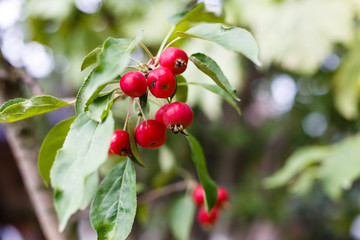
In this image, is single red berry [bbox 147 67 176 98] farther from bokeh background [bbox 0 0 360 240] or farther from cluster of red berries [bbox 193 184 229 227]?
cluster of red berries [bbox 193 184 229 227]

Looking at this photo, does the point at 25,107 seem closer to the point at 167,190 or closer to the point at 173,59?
the point at 173,59

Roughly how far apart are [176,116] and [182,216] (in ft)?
2.06

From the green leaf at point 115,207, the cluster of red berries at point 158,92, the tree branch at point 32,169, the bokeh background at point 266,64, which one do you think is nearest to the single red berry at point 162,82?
the cluster of red berries at point 158,92

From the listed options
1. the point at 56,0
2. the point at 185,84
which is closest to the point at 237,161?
the point at 56,0

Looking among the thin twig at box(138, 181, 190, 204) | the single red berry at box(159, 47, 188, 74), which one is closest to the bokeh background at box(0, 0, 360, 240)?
the thin twig at box(138, 181, 190, 204)

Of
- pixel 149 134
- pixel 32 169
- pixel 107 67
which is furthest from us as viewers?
pixel 32 169

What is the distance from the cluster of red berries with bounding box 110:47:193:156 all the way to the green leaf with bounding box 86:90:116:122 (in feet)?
0.08

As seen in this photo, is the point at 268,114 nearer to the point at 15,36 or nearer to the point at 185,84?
the point at 15,36

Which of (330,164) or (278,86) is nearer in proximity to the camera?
(330,164)

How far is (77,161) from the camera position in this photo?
0.36 m

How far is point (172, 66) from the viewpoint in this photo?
1.45ft

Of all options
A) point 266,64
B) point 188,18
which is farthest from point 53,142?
point 266,64

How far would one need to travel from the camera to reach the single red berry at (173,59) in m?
0.43

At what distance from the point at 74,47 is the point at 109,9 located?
0.86ft
